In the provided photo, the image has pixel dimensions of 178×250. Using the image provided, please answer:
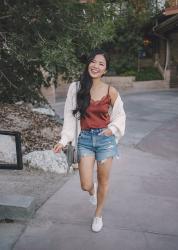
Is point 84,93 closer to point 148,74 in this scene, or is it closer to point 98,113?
point 98,113

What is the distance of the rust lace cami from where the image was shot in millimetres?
4121

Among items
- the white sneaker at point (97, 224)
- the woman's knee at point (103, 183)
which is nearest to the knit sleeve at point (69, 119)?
the woman's knee at point (103, 183)

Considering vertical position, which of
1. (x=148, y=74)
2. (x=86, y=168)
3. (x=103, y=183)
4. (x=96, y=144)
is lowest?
(x=148, y=74)

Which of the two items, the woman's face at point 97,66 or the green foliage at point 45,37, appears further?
the green foliage at point 45,37

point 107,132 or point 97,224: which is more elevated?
point 107,132

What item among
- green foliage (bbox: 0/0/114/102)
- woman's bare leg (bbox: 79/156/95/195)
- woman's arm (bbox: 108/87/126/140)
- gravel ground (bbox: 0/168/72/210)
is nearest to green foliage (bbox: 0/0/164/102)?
green foliage (bbox: 0/0/114/102)

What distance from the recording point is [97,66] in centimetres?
417

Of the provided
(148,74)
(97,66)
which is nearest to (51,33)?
(97,66)

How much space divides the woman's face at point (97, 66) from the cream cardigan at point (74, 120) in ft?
0.73

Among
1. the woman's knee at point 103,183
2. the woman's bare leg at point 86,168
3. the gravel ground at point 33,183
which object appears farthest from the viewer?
the gravel ground at point 33,183

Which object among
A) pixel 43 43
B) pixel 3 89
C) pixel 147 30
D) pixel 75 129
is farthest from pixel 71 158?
pixel 147 30

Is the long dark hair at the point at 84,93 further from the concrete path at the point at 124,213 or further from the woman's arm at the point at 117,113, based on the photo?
the concrete path at the point at 124,213

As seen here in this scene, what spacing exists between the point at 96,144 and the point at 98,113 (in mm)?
292

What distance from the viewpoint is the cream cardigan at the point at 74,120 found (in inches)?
164
